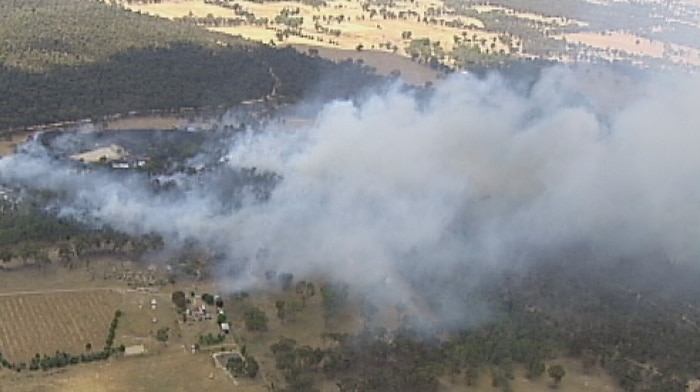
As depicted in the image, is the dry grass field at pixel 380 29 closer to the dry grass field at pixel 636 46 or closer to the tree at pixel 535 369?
the dry grass field at pixel 636 46

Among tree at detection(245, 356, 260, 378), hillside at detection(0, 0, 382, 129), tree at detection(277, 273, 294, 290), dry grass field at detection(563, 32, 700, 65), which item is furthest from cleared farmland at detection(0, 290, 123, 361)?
dry grass field at detection(563, 32, 700, 65)

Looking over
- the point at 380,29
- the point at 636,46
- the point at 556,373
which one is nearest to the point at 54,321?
the point at 556,373

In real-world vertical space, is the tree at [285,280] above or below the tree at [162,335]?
above

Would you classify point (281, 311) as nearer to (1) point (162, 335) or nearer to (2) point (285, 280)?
(2) point (285, 280)

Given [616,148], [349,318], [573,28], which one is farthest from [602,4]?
[349,318]

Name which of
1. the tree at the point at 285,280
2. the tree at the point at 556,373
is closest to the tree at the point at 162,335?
the tree at the point at 285,280

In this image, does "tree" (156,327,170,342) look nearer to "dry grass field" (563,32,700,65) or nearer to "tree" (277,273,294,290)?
"tree" (277,273,294,290)
